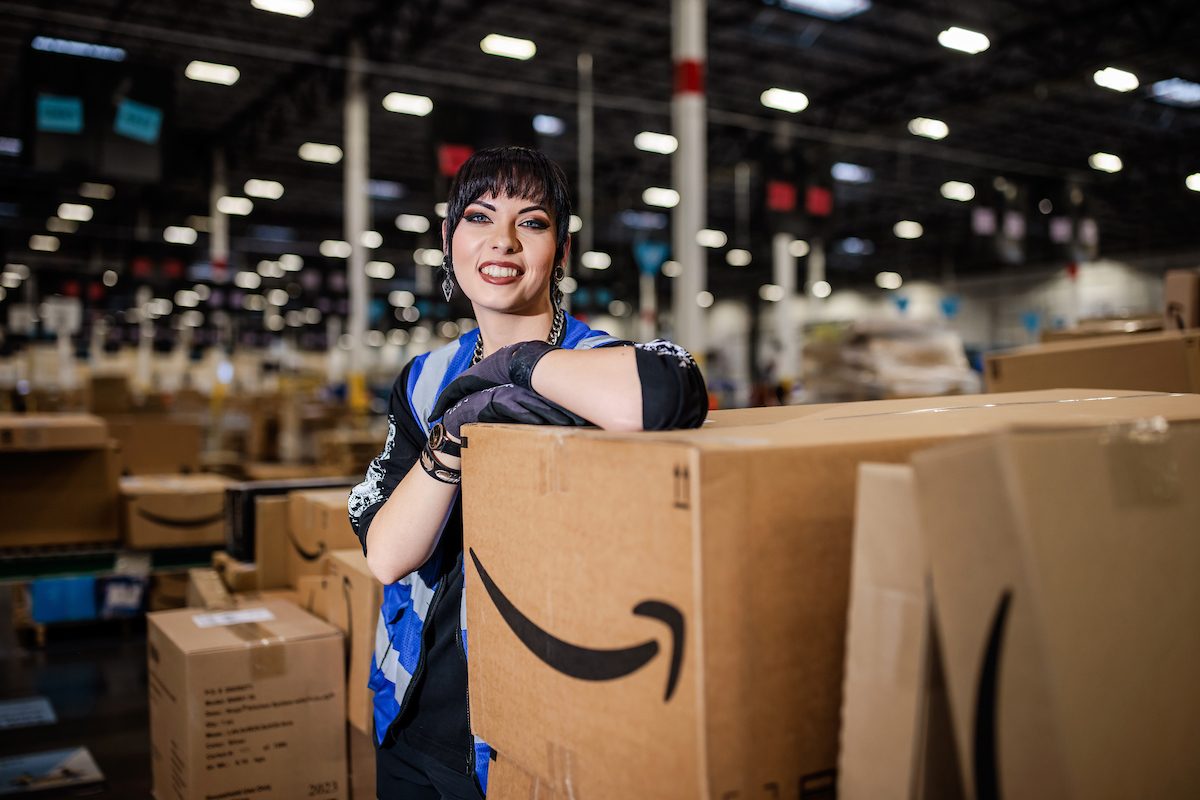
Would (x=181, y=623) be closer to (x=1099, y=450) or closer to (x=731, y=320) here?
(x=1099, y=450)

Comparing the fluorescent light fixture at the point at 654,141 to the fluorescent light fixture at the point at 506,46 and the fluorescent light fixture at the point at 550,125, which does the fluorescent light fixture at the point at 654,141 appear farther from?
the fluorescent light fixture at the point at 506,46

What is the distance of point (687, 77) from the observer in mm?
7168

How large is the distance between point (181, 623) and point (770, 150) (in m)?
10.6

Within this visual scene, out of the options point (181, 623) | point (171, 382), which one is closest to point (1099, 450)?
point (181, 623)

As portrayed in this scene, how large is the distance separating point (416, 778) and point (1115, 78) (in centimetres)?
1284

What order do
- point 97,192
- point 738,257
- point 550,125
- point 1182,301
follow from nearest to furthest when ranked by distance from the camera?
point 1182,301 < point 550,125 < point 97,192 < point 738,257

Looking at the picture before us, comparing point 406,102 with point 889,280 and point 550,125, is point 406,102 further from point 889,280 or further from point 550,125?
point 889,280

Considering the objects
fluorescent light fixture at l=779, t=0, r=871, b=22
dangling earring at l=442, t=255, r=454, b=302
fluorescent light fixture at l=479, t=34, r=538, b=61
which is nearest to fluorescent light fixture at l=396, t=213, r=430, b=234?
fluorescent light fixture at l=479, t=34, r=538, b=61

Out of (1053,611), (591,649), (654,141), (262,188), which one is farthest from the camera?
(262,188)

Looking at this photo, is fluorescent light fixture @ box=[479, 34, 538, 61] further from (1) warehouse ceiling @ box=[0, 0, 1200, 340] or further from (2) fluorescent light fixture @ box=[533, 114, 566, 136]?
(2) fluorescent light fixture @ box=[533, 114, 566, 136]

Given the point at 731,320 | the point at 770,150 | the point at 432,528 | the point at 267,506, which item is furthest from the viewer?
the point at 731,320

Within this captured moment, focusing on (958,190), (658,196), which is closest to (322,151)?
(658,196)

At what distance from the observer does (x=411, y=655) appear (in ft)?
4.73

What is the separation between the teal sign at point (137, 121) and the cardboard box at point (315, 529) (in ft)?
20.2
